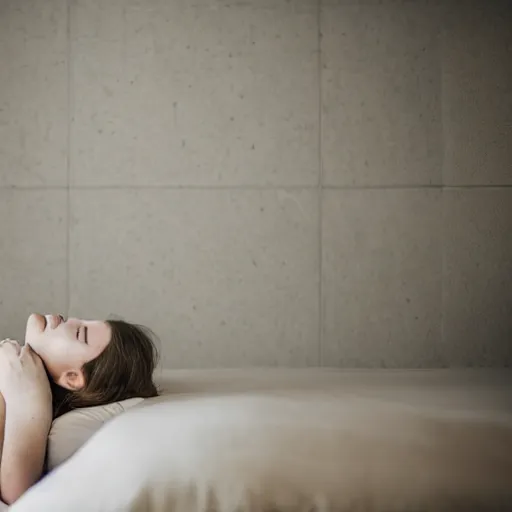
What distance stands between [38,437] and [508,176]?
2.36 meters

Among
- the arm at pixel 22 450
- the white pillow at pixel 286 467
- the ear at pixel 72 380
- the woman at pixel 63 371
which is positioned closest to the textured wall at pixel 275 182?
the woman at pixel 63 371

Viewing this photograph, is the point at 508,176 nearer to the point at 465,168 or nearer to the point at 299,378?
the point at 465,168

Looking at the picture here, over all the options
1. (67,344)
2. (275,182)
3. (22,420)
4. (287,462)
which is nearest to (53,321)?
(67,344)

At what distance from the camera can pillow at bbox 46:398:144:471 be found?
196 cm

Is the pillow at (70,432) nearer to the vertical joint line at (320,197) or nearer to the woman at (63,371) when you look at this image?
the woman at (63,371)

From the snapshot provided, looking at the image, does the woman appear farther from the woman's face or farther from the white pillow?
the white pillow

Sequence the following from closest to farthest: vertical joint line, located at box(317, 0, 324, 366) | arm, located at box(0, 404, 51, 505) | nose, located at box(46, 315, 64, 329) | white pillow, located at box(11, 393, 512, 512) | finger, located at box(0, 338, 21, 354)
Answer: white pillow, located at box(11, 393, 512, 512) → arm, located at box(0, 404, 51, 505) → finger, located at box(0, 338, 21, 354) → nose, located at box(46, 315, 64, 329) → vertical joint line, located at box(317, 0, 324, 366)

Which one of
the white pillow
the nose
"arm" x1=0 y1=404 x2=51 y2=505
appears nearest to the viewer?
the white pillow

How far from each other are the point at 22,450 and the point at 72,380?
0.34m

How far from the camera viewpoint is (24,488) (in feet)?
6.20

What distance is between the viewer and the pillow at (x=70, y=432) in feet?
6.42

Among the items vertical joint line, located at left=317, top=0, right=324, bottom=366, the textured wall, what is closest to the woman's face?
the textured wall

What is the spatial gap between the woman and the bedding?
0.26m

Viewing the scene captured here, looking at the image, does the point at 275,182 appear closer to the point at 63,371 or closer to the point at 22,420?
the point at 63,371
